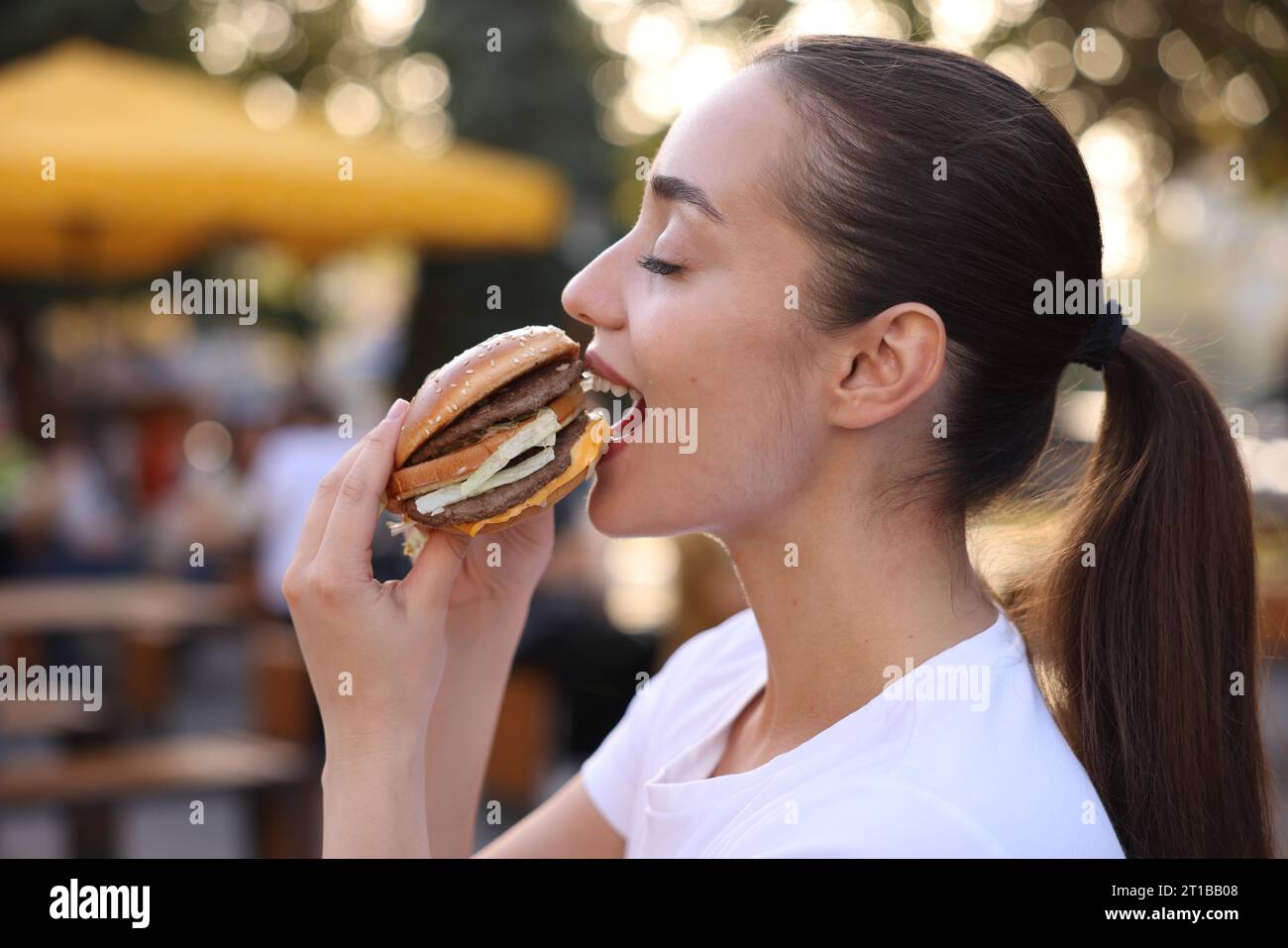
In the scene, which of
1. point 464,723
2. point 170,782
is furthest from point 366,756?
point 170,782

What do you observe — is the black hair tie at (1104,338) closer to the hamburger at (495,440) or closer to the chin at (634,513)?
the chin at (634,513)

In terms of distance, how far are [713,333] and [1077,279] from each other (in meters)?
0.65

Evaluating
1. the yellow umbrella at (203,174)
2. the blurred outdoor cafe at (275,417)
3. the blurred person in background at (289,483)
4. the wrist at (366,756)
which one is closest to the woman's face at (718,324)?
the blurred outdoor cafe at (275,417)

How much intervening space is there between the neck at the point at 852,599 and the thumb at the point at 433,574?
517 mm

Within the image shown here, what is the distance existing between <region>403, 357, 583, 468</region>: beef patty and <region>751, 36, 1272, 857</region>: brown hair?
59 cm

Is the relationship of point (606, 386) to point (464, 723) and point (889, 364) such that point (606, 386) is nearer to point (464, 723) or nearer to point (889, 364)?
point (889, 364)

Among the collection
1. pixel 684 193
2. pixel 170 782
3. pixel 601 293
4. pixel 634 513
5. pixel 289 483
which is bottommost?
pixel 170 782

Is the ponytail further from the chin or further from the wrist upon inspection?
the wrist

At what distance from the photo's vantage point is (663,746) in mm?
2475

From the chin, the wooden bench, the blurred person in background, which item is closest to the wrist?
the chin

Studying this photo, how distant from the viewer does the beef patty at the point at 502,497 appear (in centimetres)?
224

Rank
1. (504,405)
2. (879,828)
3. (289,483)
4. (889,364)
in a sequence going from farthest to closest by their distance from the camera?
(289,483)
(504,405)
(889,364)
(879,828)

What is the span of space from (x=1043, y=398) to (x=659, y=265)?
75 centimetres

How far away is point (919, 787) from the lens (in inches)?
68.8
